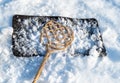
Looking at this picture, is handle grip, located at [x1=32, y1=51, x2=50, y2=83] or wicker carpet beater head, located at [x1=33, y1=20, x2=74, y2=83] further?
wicker carpet beater head, located at [x1=33, y1=20, x2=74, y2=83]

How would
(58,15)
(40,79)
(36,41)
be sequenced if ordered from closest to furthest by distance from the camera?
(40,79), (36,41), (58,15)

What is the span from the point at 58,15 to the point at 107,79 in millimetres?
474

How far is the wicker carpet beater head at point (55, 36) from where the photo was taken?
5.05ft

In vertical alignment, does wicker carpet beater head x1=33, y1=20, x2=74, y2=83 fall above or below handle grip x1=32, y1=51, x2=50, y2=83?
above

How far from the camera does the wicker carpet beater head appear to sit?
60.6 inches

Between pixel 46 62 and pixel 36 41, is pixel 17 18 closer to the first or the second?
pixel 36 41

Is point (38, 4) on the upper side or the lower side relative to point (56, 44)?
upper

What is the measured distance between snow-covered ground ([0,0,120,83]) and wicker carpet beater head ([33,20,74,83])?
2.4 inches

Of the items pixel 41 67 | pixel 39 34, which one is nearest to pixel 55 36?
pixel 39 34

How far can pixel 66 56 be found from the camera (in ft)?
5.20

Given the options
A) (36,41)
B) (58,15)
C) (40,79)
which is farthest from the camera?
(58,15)

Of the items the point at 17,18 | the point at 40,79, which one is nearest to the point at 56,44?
the point at 40,79

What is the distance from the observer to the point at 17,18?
1704mm

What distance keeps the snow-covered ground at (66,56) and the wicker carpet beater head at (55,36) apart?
61 millimetres
